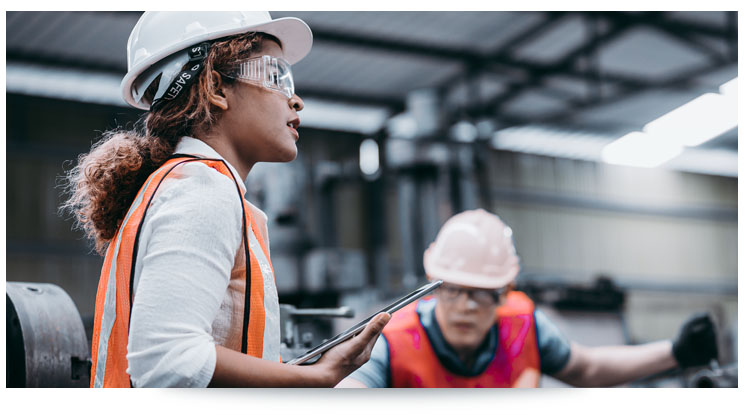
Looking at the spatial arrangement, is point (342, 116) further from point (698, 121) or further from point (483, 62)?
point (698, 121)

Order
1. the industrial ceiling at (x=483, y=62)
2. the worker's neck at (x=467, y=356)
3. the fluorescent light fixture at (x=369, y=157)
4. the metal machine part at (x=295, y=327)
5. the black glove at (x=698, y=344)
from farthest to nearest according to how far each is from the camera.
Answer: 1. the fluorescent light fixture at (x=369, y=157)
2. the industrial ceiling at (x=483, y=62)
3. the worker's neck at (x=467, y=356)
4. the black glove at (x=698, y=344)
5. the metal machine part at (x=295, y=327)

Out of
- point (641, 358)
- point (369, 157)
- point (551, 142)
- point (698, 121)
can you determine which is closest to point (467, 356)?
point (641, 358)

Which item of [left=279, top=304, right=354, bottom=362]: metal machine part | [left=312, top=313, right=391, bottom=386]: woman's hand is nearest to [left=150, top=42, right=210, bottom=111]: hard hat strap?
[left=312, top=313, right=391, bottom=386]: woman's hand

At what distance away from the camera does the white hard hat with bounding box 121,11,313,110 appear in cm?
125

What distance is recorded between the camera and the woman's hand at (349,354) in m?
1.16

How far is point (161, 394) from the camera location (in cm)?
114

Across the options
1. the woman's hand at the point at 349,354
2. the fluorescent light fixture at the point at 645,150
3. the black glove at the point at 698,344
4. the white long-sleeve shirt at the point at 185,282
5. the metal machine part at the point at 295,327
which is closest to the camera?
the white long-sleeve shirt at the point at 185,282

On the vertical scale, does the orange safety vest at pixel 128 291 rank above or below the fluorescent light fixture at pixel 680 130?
below

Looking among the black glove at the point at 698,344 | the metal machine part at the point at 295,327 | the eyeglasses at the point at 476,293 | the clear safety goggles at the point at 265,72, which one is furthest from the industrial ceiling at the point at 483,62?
the eyeglasses at the point at 476,293

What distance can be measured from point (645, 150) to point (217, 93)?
2.30 metres

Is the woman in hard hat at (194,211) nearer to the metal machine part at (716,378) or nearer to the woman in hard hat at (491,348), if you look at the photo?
the woman in hard hat at (491,348)

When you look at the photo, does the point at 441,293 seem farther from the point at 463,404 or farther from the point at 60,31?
the point at 60,31

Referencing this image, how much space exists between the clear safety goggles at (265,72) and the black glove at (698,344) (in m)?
1.59

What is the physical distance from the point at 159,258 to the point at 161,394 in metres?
0.28
